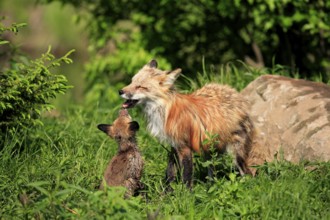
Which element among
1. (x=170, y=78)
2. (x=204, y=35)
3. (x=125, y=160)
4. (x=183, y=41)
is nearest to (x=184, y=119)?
(x=170, y=78)

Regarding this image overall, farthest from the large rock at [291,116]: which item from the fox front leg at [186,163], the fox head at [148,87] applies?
the fox head at [148,87]

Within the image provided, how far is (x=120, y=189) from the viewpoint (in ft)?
19.1

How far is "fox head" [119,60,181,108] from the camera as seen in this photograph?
7293 millimetres

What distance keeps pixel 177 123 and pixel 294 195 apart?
183 centimetres

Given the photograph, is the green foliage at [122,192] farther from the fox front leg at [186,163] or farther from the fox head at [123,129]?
the fox head at [123,129]

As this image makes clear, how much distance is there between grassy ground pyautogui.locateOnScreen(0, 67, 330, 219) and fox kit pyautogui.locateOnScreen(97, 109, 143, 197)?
0.24m

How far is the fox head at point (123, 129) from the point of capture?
725 cm

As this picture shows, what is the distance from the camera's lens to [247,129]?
7840 millimetres

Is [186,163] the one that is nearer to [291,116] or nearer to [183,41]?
[291,116]

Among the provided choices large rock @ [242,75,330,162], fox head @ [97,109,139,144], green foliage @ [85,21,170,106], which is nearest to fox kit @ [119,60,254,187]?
fox head @ [97,109,139,144]

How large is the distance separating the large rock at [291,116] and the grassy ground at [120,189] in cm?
44

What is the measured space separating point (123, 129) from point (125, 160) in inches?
15.4

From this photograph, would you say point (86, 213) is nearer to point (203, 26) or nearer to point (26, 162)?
point (26, 162)

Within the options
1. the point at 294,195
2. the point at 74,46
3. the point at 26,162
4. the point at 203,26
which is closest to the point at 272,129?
the point at 294,195
